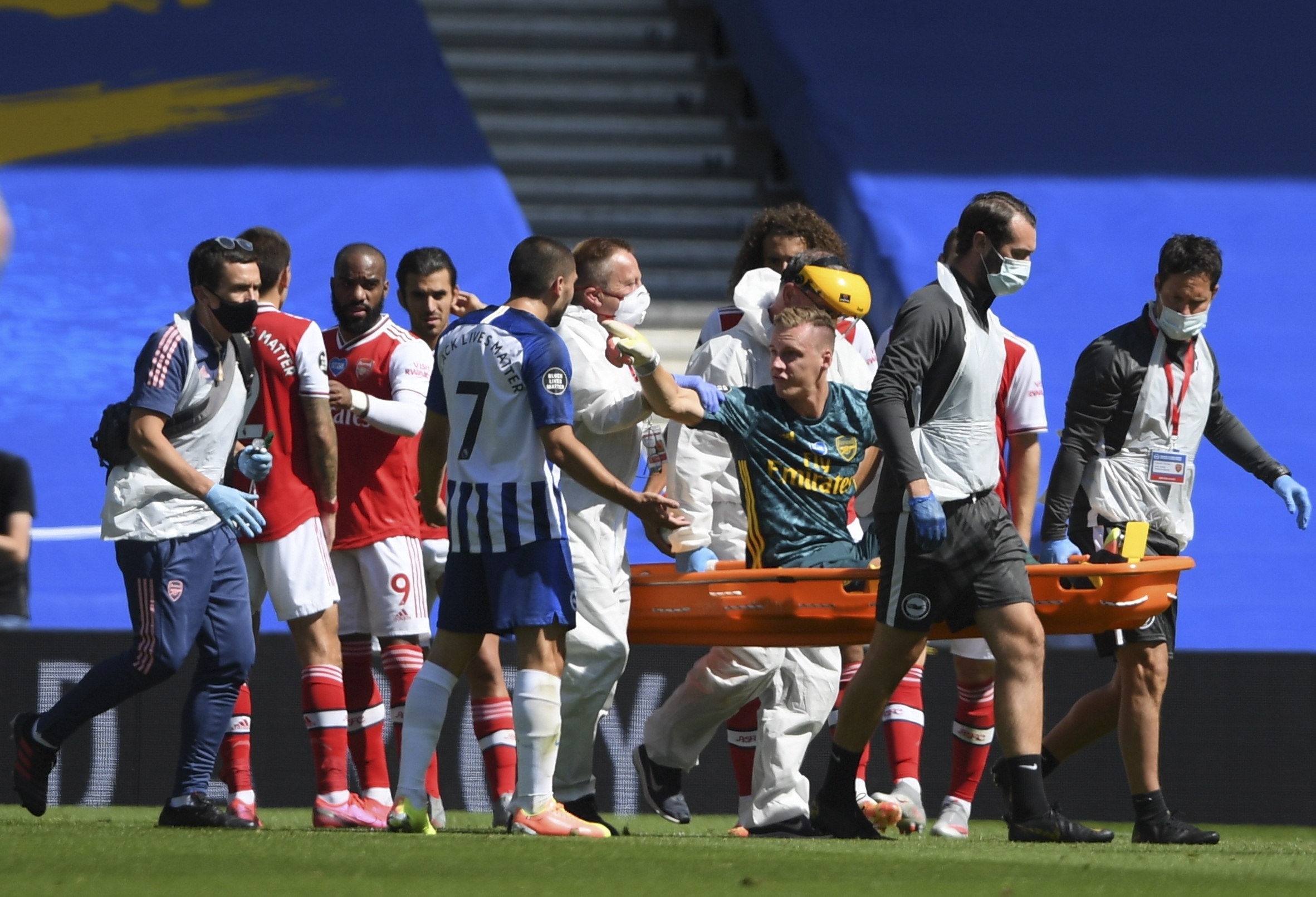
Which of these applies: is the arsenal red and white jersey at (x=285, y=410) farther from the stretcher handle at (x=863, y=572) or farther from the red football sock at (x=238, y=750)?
the stretcher handle at (x=863, y=572)

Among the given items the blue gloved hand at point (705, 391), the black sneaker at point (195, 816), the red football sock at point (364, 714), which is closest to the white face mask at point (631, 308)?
the blue gloved hand at point (705, 391)

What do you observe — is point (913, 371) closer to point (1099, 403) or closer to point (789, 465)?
point (789, 465)

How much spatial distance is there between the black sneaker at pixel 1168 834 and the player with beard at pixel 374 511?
238 cm

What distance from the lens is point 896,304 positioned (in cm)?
1165

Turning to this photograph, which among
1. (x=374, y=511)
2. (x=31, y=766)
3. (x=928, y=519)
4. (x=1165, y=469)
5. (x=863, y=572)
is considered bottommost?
(x=31, y=766)

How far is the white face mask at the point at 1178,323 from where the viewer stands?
6.26m

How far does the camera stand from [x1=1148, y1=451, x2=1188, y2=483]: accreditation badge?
20.7 feet

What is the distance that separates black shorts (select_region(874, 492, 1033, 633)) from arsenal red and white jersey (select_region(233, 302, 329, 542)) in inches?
75.1

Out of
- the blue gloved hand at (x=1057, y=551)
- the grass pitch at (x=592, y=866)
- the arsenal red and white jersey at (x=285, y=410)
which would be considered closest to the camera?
the grass pitch at (x=592, y=866)

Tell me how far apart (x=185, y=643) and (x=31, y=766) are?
1.97ft

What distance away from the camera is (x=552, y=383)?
212 inches

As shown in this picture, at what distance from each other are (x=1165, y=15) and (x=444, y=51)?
541 cm

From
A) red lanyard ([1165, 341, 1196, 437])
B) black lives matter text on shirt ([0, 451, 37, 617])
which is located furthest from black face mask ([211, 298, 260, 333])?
red lanyard ([1165, 341, 1196, 437])

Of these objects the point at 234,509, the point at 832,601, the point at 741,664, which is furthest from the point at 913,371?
the point at 234,509
